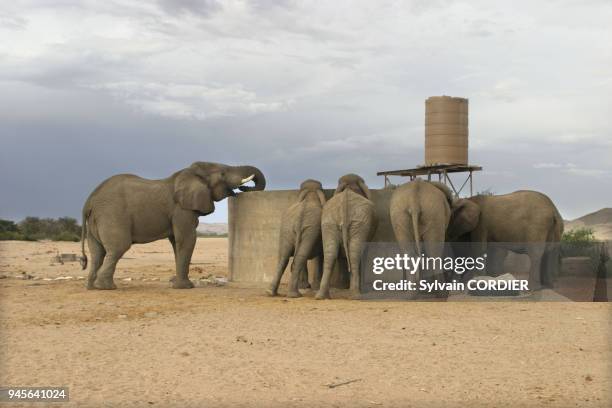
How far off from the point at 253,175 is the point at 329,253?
371 centimetres

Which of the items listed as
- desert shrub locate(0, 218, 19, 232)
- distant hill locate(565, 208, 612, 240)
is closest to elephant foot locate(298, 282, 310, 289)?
desert shrub locate(0, 218, 19, 232)

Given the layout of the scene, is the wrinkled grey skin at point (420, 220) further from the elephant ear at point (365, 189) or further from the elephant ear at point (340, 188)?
the elephant ear at point (340, 188)

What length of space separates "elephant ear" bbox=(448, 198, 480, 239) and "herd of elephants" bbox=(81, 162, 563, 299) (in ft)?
0.06

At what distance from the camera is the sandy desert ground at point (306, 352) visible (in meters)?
6.29

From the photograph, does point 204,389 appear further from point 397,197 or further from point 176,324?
point 397,197

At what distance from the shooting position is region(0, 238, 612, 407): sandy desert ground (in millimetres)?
6289

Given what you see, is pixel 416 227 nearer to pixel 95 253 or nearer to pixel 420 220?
pixel 420 220

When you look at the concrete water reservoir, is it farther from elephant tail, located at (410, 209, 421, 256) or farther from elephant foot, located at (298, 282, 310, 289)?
elephant tail, located at (410, 209, 421, 256)

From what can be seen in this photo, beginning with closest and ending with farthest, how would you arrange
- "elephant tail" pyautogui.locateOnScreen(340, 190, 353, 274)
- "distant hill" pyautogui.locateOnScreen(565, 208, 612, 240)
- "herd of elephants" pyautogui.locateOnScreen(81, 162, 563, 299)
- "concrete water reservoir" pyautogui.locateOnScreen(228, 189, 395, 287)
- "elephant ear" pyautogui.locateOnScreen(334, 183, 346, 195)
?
"elephant tail" pyautogui.locateOnScreen(340, 190, 353, 274) → "herd of elephants" pyautogui.locateOnScreen(81, 162, 563, 299) → "elephant ear" pyautogui.locateOnScreen(334, 183, 346, 195) → "concrete water reservoir" pyautogui.locateOnScreen(228, 189, 395, 287) → "distant hill" pyautogui.locateOnScreen(565, 208, 612, 240)

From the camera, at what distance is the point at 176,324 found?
31.6 feet

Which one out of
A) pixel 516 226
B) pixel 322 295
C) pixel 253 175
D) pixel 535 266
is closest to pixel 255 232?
pixel 253 175

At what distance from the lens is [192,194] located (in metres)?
14.9

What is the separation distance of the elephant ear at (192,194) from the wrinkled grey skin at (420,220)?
4076 millimetres

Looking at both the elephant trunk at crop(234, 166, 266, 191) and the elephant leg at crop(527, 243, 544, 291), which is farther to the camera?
the elephant trunk at crop(234, 166, 266, 191)
